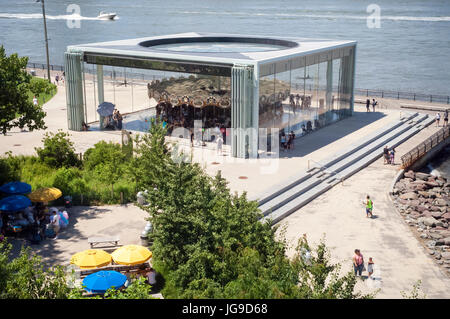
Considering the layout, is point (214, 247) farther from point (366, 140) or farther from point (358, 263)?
point (366, 140)

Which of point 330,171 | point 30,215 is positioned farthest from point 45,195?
point 330,171

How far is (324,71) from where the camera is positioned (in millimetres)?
37781

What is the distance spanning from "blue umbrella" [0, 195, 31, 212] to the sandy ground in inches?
65.8

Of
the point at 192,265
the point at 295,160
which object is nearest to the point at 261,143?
the point at 295,160

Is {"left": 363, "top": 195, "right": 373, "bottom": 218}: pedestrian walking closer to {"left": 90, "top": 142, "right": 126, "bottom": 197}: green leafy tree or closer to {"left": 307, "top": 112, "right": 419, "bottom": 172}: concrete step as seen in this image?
{"left": 307, "top": 112, "right": 419, "bottom": 172}: concrete step

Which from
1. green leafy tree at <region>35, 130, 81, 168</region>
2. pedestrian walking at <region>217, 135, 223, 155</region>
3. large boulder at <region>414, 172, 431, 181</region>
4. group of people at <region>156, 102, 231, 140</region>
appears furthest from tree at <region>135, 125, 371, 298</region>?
large boulder at <region>414, 172, 431, 181</region>

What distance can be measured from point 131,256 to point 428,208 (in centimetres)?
1615

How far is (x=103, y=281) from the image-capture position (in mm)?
15141

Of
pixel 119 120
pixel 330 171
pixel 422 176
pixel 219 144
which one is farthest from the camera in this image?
pixel 119 120

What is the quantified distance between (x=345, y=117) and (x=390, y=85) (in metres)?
30.5

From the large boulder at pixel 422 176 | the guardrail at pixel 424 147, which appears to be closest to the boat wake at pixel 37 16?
the guardrail at pixel 424 147

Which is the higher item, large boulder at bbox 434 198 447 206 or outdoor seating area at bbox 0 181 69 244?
outdoor seating area at bbox 0 181 69 244

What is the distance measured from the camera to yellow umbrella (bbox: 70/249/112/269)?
1670 cm
